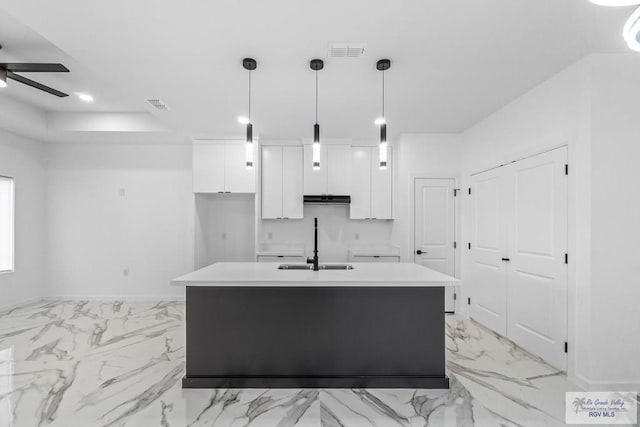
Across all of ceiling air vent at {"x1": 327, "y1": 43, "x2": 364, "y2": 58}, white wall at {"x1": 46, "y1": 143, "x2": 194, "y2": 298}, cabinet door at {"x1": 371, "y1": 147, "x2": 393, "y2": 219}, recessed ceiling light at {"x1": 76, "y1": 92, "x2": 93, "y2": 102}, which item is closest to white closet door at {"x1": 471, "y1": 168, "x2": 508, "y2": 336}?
cabinet door at {"x1": 371, "y1": 147, "x2": 393, "y2": 219}

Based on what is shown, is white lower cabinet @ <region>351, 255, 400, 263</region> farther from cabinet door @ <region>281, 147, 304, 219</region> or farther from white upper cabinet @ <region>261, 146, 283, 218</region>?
white upper cabinet @ <region>261, 146, 283, 218</region>

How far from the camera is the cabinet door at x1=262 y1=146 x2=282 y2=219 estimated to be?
4.91 m

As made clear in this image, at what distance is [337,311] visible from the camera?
253cm

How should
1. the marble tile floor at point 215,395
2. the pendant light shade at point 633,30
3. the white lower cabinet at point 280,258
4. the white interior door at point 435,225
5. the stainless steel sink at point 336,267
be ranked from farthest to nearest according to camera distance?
the white lower cabinet at point 280,258 → the white interior door at point 435,225 → the stainless steel sink at point 336,267 → the marble tile floor at point 215,395 → the pendant light shade at point 633,30

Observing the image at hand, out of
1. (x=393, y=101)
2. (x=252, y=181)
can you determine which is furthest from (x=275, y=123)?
(x=393, y=101)

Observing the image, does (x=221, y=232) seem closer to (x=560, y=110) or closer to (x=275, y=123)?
(x=275, y=123)

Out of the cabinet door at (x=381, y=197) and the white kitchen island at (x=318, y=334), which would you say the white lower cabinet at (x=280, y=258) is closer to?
the cabinet door at (x=381, y=197)

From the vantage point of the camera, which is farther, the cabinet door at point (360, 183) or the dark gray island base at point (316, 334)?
the cabinet door at point (360, 183)

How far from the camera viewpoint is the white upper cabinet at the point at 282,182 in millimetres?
4914

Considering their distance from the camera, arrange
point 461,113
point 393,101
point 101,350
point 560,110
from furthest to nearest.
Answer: point 461,113 < point 393,101 < point 101,350 < point 560,110

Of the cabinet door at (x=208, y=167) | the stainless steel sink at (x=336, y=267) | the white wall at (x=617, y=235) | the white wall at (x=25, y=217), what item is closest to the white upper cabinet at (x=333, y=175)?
the cabinet door at (x=208, y=167)

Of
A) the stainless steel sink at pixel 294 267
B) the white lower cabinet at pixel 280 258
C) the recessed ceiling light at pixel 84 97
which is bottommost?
the white lower cabinet at pixel 280 258

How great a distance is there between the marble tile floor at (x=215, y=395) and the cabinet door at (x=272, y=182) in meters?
2.25

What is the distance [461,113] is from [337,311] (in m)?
2.86
